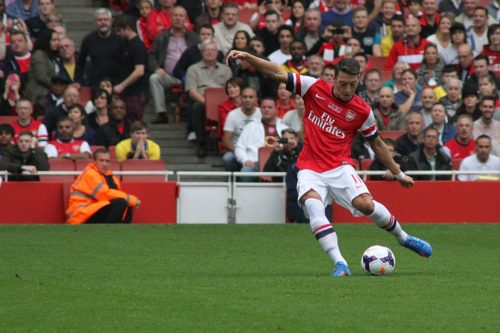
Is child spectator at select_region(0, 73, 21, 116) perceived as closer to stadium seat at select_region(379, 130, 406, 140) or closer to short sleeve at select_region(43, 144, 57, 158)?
short sleeve at select_region(43, 144, 57, 158)

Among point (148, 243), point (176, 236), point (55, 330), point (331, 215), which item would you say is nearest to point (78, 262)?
point (148, 243)

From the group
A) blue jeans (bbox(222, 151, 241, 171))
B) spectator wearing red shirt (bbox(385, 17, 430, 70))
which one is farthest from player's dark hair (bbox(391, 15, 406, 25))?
blue jeans (bbox(222, 151, 241, 171))

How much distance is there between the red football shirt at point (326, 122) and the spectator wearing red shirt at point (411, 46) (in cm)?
1057

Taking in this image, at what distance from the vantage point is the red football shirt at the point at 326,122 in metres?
12.9

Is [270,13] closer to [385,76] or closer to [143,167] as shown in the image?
[385,76]

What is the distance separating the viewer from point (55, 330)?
9.15m

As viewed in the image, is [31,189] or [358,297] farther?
[31,189]

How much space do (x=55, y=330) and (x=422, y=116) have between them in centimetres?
1321

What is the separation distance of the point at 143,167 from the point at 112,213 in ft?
4.87

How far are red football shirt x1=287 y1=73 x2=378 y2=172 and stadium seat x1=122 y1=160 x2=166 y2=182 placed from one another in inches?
291

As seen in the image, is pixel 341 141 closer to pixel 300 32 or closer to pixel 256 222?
pixel 256 222

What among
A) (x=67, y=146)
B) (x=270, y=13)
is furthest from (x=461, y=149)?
(x=67, y=146)

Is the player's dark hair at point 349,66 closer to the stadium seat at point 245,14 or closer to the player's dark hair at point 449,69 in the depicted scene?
the player's dark hair at point 449,69

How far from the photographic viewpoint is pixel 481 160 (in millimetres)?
20391
